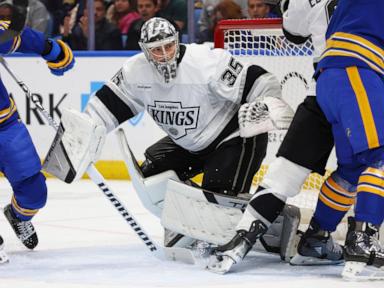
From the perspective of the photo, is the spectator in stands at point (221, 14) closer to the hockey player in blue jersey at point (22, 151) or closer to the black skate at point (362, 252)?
the hockey player in blue jersey at point (22, 151)

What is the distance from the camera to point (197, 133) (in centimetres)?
389

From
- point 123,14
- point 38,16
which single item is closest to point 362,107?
point 123,14

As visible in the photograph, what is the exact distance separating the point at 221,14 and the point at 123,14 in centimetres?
82

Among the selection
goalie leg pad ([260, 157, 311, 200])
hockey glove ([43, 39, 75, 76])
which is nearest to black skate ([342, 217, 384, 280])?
goalie leg pad ([260, 157, 311, 200])

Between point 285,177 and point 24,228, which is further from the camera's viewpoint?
point 24,228

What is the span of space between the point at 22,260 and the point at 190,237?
0.60 m

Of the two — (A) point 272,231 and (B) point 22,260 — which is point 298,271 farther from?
(B) point 22,260

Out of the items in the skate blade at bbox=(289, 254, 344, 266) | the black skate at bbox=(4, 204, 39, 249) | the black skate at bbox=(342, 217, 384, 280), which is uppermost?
the black skate at bbox=(342, 217, 384, 280)

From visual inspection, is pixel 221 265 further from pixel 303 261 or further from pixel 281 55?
pixel 281 55

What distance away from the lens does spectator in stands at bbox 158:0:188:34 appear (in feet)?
21.1

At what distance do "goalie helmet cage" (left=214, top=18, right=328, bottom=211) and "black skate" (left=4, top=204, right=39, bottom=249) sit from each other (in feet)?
4.02

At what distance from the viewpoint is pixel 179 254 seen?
3680mm

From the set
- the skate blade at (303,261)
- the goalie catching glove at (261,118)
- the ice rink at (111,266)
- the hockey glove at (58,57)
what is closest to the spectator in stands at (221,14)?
the ice rink at (111,266)

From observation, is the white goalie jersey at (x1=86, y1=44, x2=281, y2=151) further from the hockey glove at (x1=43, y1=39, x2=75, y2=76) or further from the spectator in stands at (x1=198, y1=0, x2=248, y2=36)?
the spectator in stands at (x1=198, y1=0, x2=248, y2=36)
